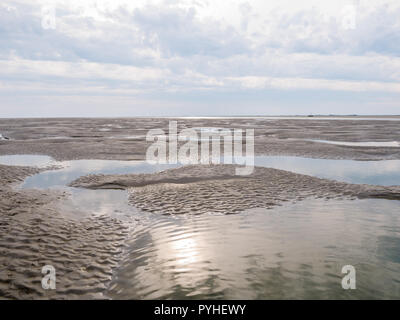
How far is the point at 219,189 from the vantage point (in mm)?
14594

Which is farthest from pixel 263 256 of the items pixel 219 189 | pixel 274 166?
pixel 274 166

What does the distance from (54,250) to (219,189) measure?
8.41m

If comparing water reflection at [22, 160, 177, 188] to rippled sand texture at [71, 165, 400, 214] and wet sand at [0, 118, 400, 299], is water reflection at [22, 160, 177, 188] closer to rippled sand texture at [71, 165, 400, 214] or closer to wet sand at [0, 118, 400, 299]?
wet sand at [0, 118, 400, 299]

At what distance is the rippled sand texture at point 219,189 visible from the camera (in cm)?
1223

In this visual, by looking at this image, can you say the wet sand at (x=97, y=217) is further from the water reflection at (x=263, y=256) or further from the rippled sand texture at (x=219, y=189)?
the water reflection at (x=263, y=256)

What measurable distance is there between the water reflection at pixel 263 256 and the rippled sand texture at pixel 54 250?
1.98 ft

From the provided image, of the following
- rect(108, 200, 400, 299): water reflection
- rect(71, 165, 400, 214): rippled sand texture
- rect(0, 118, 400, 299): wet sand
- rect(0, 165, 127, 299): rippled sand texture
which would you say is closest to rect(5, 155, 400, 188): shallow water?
rect(0, 118, 400, 299): wet sand

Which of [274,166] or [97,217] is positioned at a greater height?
[274,166]

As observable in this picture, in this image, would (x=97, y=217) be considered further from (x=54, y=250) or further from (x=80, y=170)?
(x=80, y=170)

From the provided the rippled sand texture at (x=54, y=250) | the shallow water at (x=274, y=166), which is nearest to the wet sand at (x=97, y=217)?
the rippled sand texture at (x=54, y=250)

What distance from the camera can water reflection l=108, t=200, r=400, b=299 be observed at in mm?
6281

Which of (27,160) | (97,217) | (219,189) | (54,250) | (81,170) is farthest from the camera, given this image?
(27,160)
